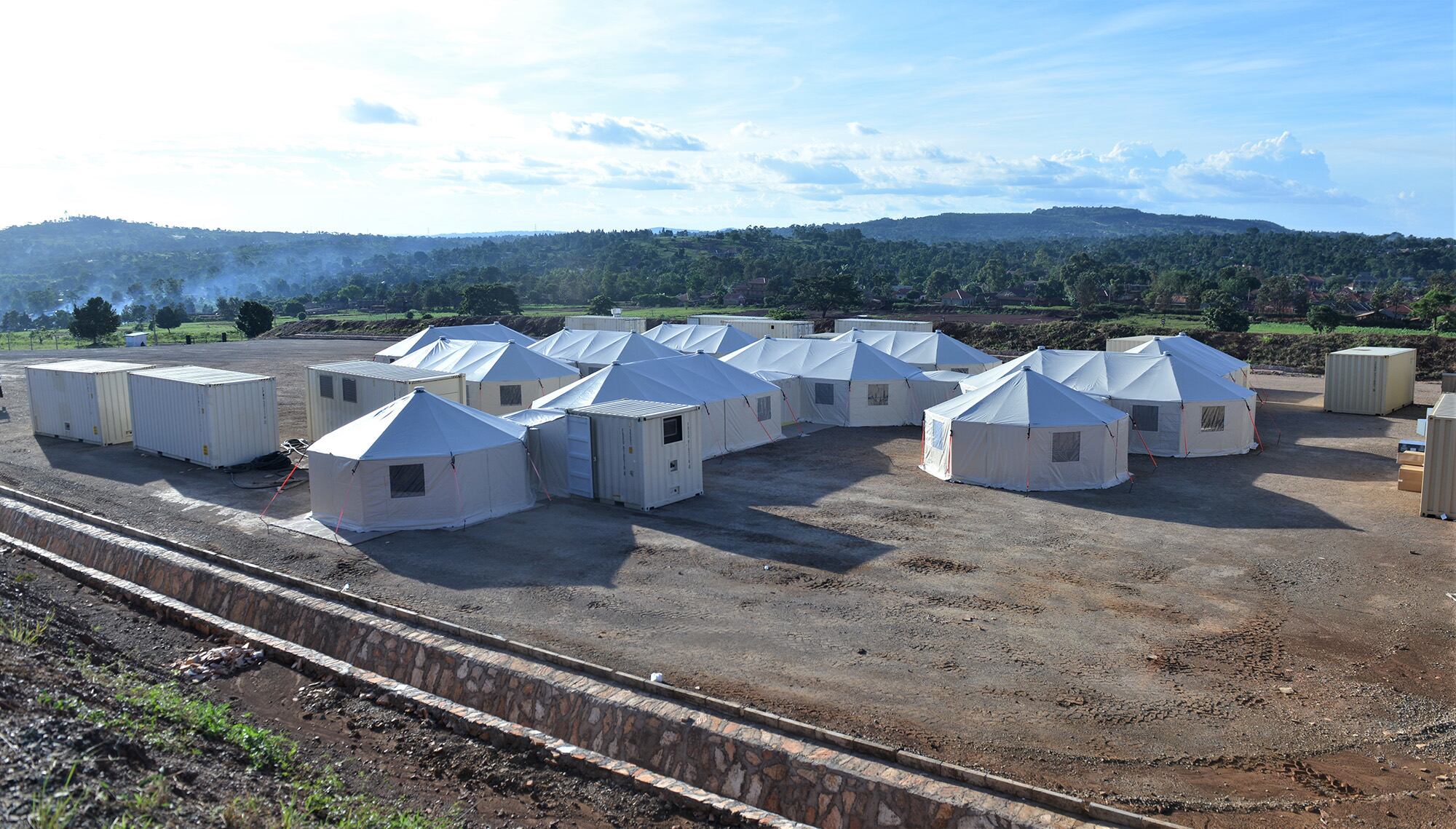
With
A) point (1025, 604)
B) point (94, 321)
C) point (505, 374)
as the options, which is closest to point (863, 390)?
point (505, 374)

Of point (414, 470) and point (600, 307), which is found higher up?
point (600, 307)

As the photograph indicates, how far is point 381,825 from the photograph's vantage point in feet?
27.7

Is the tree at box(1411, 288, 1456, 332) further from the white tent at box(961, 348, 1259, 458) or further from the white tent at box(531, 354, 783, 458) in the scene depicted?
the white tent at box(531, 354, 783, 458)

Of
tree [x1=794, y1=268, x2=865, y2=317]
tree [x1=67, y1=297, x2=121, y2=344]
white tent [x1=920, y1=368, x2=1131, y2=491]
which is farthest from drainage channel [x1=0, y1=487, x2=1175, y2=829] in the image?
tree [x1=67, y1=297, x2=121, y2=344]

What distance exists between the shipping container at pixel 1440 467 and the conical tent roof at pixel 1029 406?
5670 mm

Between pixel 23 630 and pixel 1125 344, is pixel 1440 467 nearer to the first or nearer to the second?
pixel 1125 344

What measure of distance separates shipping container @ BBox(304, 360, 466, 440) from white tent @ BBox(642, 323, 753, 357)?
41.4 ft

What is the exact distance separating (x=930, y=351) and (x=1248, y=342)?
24.9 metres

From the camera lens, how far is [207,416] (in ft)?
74.1

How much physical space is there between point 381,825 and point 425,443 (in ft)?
34.0

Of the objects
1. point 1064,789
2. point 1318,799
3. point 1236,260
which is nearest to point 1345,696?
point 1318,799

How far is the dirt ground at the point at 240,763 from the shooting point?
7812 mm

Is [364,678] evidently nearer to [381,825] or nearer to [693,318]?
[381,825]

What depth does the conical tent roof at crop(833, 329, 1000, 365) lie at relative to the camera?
33562mm
